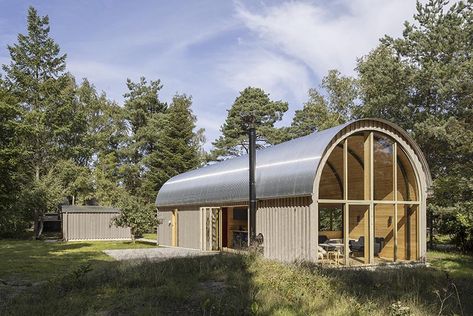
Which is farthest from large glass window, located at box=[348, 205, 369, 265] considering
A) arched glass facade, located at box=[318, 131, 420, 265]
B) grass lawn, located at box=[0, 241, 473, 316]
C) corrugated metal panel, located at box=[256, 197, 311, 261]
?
grass lawn, located at box=[0, 241, 473, 316]

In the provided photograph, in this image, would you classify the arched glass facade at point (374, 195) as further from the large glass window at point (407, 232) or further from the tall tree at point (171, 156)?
the tall tree at point (171, 156)

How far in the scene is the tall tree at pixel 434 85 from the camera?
25.4 metres

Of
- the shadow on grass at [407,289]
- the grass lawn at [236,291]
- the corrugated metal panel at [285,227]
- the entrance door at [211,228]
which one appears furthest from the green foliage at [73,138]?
the shadow on grass at [407,289]

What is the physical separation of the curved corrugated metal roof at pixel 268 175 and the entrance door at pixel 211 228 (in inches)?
19.3

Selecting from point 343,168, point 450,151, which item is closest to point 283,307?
point 343,168

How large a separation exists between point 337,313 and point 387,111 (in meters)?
23.5

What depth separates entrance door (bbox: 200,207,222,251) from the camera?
862 inches

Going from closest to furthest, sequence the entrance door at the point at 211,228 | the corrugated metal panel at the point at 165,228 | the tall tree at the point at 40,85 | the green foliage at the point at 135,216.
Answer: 1. the entrance door at the point at 211,228
2. the corrugated metal panel at the point at 165,228
3. the green foliage at the point at 135,216
4. the tall tree at the point at 40,85

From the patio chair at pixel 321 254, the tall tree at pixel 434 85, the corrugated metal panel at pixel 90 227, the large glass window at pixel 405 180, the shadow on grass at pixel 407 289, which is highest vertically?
the tall tree at pixel 434 85

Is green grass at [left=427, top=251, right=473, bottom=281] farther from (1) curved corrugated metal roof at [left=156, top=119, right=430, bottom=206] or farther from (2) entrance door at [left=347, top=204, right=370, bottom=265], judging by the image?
(1) curved corrugated metal roof at [left=156, top=119, right=430, bottom=206]

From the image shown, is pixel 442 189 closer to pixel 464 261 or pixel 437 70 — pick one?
pixel 464 261

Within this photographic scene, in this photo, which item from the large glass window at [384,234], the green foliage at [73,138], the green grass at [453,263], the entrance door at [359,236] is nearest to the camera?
the green grass at [453,263]

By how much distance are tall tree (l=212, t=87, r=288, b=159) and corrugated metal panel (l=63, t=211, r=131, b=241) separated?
15.4 metres

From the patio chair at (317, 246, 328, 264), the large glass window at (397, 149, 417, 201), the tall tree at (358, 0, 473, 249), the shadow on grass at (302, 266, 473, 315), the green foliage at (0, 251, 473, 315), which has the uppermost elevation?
the tall tree at (358, 0, 473, 249)
